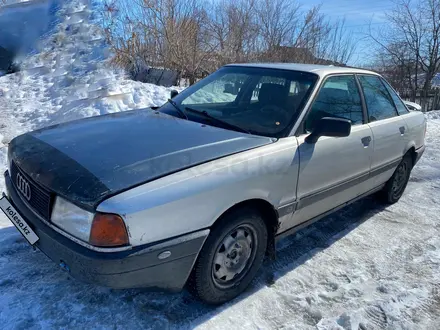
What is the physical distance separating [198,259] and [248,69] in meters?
2.01

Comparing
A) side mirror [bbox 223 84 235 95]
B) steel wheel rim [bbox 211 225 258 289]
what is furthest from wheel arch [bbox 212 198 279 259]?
side mirror [bbox 223 84 235 95]

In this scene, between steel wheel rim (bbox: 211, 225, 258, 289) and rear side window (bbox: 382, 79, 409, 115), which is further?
rear side window (bbox: 382, 79, 409, 115)

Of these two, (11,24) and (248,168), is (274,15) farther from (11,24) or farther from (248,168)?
(248,168)

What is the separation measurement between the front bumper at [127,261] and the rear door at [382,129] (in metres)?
2.30

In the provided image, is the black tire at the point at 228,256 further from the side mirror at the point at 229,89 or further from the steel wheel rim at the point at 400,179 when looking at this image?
the steel wheel rim at the point at 400,179

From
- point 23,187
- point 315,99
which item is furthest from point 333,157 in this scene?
point 23,187

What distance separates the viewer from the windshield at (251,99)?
281cm

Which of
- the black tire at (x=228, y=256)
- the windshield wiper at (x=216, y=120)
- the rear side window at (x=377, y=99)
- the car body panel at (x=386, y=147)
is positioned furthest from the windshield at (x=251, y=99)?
the car body panel at (x=386, y=147)

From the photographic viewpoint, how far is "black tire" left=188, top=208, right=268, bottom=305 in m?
2.26

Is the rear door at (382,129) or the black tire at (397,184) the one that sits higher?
the rear door at (382,129)

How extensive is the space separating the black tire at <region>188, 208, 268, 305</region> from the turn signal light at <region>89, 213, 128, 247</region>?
0.58m

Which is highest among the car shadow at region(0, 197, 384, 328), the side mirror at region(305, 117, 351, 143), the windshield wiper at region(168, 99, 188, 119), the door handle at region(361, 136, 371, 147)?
the side mirror at region(305, 117, 351, 143)

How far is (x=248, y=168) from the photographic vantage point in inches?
91.7

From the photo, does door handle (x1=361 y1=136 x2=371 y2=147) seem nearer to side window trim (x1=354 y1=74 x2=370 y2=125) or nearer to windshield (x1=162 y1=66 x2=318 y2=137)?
side window trim (x1=354 y1=74 x2=370 y2=125)
